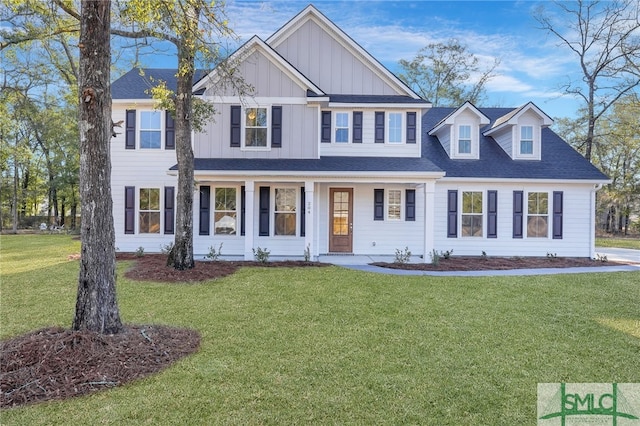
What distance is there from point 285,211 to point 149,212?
5101 mm

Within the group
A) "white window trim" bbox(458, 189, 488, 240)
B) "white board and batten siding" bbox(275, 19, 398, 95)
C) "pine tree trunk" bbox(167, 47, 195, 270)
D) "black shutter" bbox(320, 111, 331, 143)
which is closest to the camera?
"pine tree trunk" bbox(167, 47, 195, 270)

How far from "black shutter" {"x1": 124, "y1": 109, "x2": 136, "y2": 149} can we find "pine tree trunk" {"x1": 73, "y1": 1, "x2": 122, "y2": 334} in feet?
29.9

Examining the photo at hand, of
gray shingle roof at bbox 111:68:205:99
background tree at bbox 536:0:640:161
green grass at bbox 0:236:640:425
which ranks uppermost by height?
background tree at bbox 536:0:640:161

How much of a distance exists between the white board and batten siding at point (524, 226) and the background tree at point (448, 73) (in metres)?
14.2

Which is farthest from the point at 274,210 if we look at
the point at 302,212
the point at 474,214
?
the point at 474,214

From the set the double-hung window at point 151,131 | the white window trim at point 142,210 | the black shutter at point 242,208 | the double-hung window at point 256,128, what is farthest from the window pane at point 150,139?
the black shutter at point 242,208

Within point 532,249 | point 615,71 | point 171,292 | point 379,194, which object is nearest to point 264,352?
point 171,292

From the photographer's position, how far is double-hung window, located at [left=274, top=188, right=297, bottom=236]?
478 inches

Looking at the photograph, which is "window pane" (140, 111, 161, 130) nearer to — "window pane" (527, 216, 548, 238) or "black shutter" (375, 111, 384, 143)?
"black shutter" (375, 111, 384, 143)

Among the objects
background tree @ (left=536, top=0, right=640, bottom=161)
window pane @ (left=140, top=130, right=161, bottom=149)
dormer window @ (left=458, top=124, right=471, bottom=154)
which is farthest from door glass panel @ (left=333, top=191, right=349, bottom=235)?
background tree @ (left=536, top=0, right=640, bottom=161)

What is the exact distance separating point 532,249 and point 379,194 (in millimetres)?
6178

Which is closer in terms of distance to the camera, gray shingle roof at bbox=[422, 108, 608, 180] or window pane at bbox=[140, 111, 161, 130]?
window pane at bbox=[140, 111, 161, 130]

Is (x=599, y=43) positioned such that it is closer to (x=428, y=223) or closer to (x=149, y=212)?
(x=428, y=223)

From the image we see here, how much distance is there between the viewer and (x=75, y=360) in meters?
3.59
